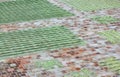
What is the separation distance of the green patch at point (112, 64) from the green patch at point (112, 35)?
1.17m

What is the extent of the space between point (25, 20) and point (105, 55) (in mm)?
3855

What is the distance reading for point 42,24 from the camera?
9742mm

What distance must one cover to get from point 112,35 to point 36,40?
7.49ft

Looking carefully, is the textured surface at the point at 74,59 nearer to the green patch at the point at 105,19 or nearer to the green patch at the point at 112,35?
the green patch at the point at 112,35

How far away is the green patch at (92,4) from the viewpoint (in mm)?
11609

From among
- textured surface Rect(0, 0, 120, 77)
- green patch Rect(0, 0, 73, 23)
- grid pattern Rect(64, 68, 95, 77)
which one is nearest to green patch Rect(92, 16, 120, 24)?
textured surface Rect(0, 0, 120, 77)

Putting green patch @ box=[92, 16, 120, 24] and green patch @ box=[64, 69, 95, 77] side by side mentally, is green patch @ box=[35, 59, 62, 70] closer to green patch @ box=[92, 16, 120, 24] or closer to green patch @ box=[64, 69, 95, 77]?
green patch @ box=[64, 69, 95, 77]

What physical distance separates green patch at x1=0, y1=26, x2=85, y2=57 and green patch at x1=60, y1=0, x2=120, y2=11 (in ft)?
8.45

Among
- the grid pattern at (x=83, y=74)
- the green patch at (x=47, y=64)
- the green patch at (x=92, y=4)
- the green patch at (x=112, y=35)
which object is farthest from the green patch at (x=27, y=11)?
the grid pattern at (x=83, y=74)

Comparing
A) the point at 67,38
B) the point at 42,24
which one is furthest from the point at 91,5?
the point at 67,38

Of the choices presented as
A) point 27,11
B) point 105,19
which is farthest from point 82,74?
point 27,11

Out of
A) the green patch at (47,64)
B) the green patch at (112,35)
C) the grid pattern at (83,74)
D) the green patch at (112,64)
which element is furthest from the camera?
the green patch at (112,35)

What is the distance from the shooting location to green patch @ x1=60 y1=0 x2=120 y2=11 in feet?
38.1

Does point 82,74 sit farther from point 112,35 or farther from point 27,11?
point 27,11
